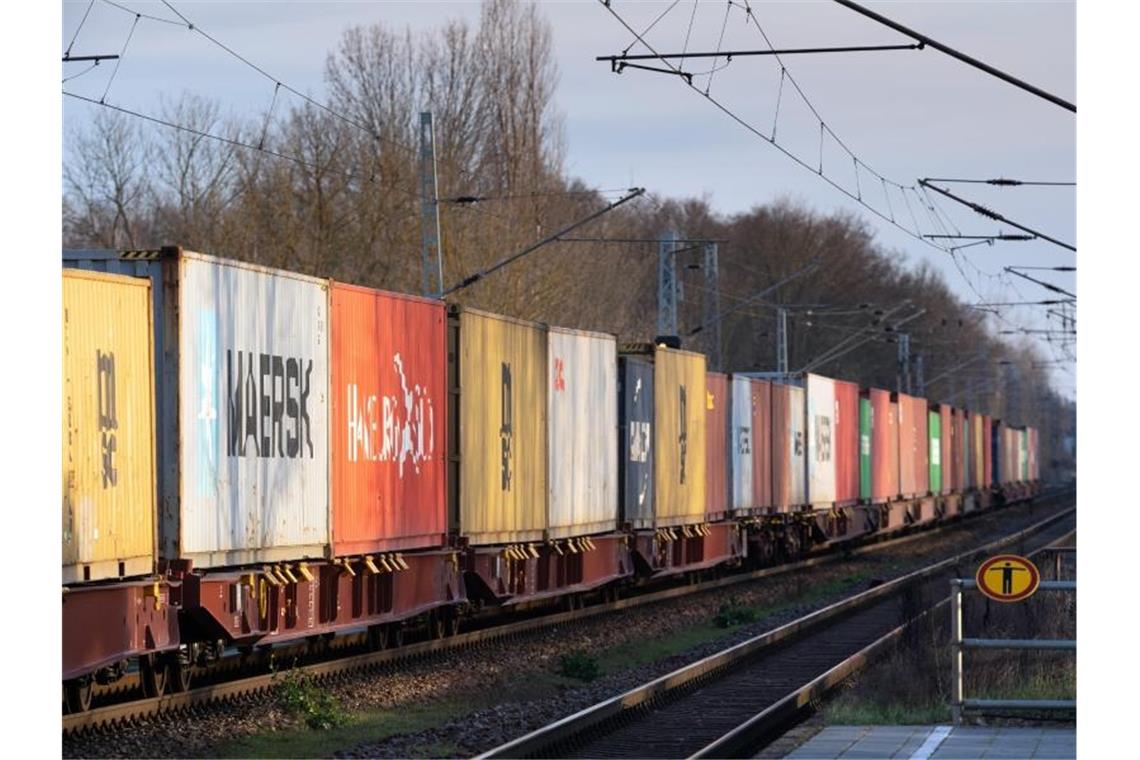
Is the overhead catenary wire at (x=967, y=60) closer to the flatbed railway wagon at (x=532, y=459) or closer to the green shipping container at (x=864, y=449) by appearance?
the flatbed railway wagon at (x=532, y=459)

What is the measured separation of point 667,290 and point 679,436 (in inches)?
450

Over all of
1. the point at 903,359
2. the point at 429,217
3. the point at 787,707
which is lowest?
the point at 787,707

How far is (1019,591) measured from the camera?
12547mm

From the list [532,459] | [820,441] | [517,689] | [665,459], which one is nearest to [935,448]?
[820,441]

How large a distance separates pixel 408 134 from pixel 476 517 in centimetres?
2989

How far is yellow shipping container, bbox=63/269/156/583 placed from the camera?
12.0 metres

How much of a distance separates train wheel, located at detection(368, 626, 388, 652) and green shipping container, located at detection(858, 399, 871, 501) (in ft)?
86.6

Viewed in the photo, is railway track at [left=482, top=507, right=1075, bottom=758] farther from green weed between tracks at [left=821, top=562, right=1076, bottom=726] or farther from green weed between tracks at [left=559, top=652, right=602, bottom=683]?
green weed between tracks at [left=559, top=652, right=602, bottom=683]

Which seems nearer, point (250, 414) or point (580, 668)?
point (250, 414)

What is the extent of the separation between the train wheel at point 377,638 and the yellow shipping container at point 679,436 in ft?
28.2

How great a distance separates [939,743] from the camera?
11766mm

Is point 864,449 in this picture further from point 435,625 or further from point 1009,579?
point 1009,579

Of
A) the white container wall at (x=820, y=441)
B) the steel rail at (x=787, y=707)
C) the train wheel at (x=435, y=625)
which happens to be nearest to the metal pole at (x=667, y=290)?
the white container wall at (x=820, y=441)
